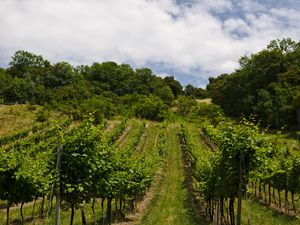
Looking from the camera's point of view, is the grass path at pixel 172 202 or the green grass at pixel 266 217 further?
the grass path at pixel 172 202

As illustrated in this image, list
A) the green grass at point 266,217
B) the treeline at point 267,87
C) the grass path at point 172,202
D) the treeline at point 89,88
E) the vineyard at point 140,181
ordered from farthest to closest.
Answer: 1. the treeline at point 89,88
2. the treeline at point 267,87
3. the grass path at point 172,202
4. the green grass at point 266,217
5. the vineyard at point 140,181

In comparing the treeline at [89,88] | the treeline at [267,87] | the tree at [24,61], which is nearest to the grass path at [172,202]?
the treeline at [267,87]

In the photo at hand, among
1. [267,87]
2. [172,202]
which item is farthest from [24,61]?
[172,202]

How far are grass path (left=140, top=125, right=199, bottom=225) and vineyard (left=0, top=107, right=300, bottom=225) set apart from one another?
0.07 meters

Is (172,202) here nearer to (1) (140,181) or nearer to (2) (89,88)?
(1) (140,181)

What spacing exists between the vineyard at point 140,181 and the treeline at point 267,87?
27.6 metres

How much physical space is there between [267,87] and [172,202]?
59980 millimetres

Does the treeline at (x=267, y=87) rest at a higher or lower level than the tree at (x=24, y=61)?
lower

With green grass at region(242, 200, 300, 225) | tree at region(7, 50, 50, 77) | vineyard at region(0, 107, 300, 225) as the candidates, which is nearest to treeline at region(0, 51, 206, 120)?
tree at region(7, 50, 50, 77)

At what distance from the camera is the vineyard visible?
12117 mm

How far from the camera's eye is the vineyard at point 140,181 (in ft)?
39.8

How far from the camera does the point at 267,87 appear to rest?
86.2 meters

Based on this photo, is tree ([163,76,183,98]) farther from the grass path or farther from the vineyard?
the grass path

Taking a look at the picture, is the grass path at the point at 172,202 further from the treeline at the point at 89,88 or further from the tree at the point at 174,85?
the tree at the point at 174,85
